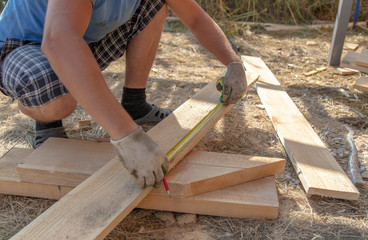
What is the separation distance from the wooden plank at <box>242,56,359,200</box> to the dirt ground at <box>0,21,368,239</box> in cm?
8

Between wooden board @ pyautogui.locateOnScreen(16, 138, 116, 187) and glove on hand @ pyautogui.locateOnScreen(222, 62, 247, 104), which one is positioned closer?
wooden board @ pyautogui.locateOnScreen(16, 138, 116, 187)

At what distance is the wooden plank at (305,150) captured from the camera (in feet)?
5.91

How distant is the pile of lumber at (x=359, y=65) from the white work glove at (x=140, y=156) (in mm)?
2449

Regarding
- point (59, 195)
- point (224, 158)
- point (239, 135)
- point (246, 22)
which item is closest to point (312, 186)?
point (224, 158)

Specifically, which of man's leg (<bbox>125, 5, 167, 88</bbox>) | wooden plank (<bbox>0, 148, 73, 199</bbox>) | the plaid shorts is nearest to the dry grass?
man's leg (<bbox>125, 5, 167, 88</bbox>)

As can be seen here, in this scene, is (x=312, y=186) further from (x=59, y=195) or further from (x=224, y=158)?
(x=59, y=195)

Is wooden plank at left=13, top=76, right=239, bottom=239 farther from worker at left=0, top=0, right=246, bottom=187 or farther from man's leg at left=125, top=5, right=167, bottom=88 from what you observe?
man's leg at left=125, top=5, right=167, bottom=88

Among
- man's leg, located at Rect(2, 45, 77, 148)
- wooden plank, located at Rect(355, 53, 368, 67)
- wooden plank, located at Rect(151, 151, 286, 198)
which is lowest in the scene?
wooden plank, located at Rect(151, 151, 286, 198)

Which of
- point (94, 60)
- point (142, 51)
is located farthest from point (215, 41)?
point (94, 60)

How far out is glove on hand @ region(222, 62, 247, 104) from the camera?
2.12 meters

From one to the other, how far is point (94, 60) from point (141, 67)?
3.53ft

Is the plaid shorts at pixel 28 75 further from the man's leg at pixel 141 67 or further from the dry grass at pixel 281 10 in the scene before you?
the dry grass at pixel 281 10

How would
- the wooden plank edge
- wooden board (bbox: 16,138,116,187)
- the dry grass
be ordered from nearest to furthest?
the wooden plank edge, wooden board (bbox: 16,138,116,187), the dry grass

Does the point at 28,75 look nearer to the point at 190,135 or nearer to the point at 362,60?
the point at 190,135
